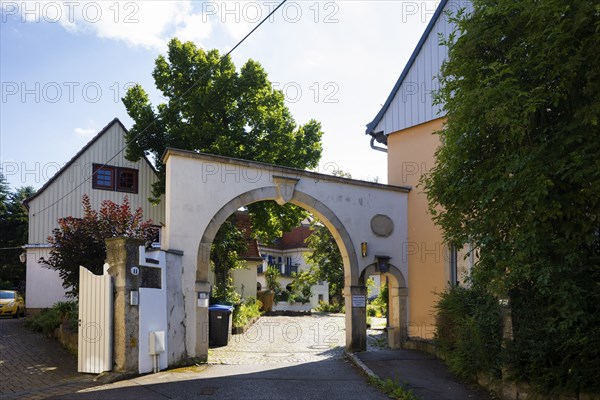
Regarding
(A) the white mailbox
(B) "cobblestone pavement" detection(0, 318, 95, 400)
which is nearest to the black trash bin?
(B) "cobblestone pavement" detection(0, 318, 95, 400)

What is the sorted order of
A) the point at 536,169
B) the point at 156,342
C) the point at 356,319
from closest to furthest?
the point at 536,169 < the point at 156,342 < the point at 356,319

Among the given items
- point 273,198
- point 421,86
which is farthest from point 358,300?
point 421,86

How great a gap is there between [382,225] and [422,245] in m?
1.20

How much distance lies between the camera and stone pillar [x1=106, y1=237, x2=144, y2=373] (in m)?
10.0

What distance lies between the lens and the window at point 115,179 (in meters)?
24.5

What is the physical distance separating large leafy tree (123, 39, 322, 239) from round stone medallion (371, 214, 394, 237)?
26.8ft

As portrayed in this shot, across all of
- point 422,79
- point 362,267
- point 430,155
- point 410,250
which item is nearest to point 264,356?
point 362,267

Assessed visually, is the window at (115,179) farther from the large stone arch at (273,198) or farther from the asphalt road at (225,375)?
the large stone arch at (273,198)

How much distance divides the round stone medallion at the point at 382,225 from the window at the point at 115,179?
45.5 feet

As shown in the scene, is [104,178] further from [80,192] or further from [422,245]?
[422,245]

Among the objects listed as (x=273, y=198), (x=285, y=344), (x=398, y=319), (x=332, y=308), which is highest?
(x=273, y=198)

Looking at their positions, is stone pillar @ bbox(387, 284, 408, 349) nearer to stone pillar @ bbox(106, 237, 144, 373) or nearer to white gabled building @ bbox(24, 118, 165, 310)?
stone pillar @ bbox(106, 237, 144, 373)

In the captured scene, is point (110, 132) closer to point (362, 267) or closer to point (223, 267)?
point (223, 267)

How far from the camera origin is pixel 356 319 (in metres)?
13.8
